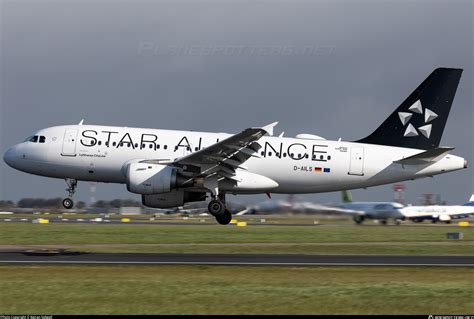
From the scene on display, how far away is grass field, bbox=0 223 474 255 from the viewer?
44031 mm

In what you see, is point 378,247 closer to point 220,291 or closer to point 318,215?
point 318,215

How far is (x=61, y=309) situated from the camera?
23266 millimetres

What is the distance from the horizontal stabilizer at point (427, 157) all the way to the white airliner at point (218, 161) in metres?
0.06

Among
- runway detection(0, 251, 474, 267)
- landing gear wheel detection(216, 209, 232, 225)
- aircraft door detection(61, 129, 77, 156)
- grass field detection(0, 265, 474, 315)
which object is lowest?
grass field detection(0, 265, 474, 315)

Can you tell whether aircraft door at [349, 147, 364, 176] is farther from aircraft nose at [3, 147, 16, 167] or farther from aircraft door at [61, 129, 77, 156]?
aircraft nose at [3, 147, 16, 167]

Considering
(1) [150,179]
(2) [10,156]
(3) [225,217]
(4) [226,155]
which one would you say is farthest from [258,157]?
(2) [10,156]

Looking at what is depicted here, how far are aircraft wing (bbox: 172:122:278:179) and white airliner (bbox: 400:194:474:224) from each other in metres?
50.1

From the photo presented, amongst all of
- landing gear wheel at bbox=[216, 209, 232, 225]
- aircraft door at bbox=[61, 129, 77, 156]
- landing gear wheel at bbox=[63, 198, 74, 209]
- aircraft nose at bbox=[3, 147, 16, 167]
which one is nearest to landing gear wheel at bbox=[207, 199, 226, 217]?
landing gear wheel at bbox=[216, 209, 232, 225]

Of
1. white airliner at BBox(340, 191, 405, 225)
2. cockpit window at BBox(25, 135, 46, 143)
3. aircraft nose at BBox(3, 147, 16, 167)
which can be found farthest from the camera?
white airliner at BBox(340, 191, 405, 225)

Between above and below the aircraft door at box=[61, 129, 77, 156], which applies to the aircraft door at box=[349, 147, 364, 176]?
below

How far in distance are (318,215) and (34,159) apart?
2802cm

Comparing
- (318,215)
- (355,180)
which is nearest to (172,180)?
(355,180)

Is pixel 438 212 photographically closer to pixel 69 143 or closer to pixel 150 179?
pixel 150 179

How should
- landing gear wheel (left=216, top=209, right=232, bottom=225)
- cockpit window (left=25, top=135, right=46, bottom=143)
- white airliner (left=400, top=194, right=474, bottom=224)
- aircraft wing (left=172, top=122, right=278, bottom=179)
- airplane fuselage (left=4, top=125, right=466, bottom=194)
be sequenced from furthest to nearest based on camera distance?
white airliner (left=400, top=194, right=474, bottom=224) → cockpit window (left=25, top=135, right=46, bottom=143) → landing gear wheel (left=216, top=209, right=232, bottom=225) → airplane fuselage (left=4, top=125, right=466, bottom=194) → aircraft wing (left=172, top=122, right=278, bottom=179)
